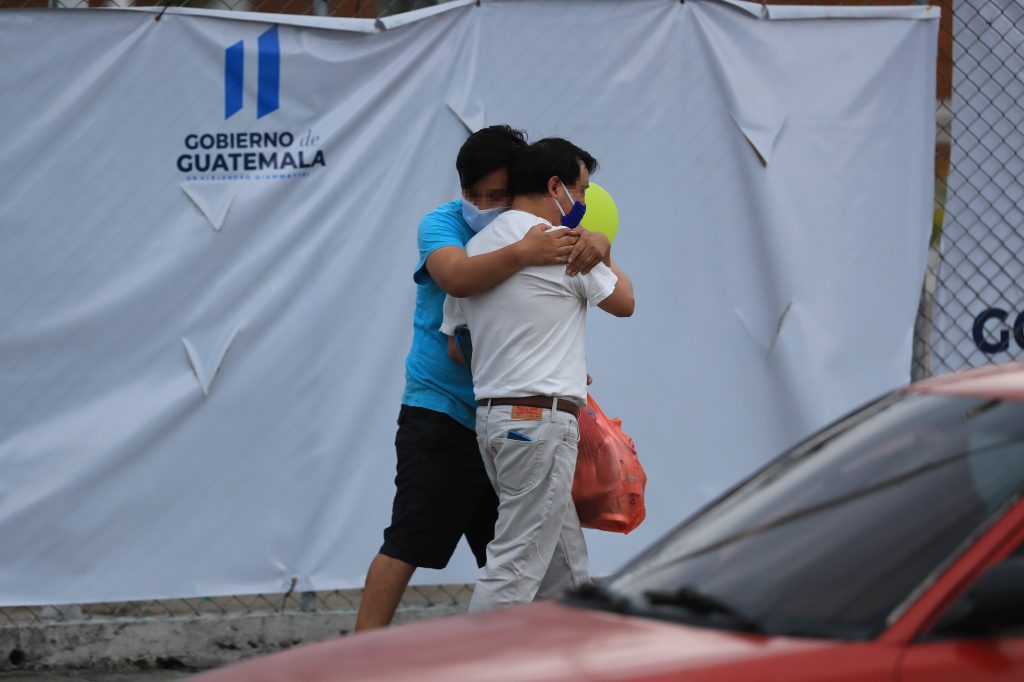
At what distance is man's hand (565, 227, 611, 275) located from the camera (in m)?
4.21

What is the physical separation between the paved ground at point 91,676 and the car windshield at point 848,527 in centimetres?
295

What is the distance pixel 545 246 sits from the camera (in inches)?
165

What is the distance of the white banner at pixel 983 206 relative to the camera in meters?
6.10

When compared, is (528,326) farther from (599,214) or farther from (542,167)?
(599,214)

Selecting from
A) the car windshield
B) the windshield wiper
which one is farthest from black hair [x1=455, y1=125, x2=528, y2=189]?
the windshield wiper

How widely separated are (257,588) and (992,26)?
3758mm

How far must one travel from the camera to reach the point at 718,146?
232 inches

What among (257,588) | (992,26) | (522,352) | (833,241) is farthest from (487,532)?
(992,26)

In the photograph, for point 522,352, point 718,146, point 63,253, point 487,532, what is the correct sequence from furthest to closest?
point 718,146, point 63,253, point 487,532, point 522,352

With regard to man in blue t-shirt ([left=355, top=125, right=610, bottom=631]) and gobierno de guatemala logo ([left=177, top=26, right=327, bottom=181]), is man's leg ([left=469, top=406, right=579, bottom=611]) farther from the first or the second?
gobierno de guatemala logo ([left=177, top=26, right=327, bottom=181])

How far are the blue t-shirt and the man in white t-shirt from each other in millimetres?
249

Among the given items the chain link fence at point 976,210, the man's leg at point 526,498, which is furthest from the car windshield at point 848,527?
the chain link fence at point 976,210

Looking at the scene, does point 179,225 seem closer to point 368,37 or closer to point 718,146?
point 368,37

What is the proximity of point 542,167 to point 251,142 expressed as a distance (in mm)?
1622
